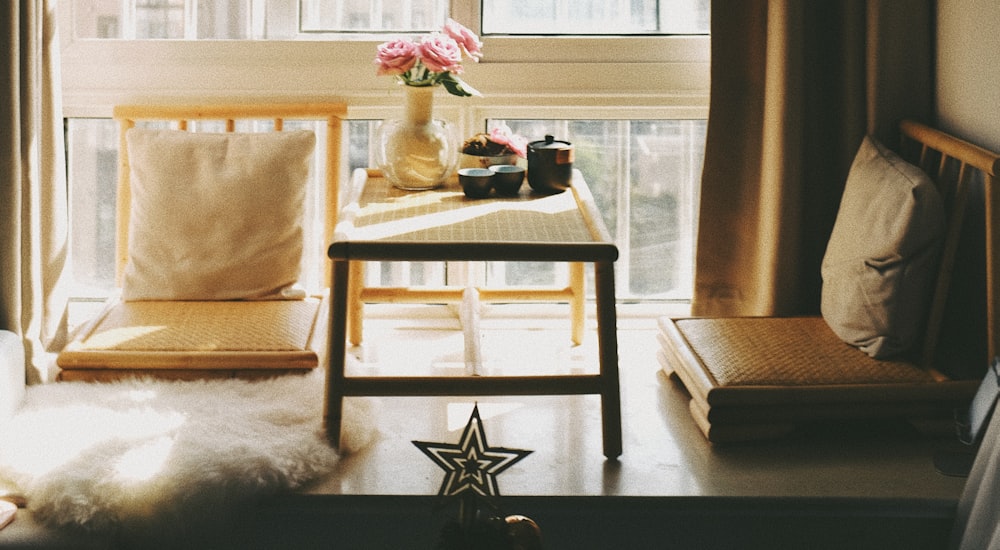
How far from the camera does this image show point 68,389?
89.4 inches

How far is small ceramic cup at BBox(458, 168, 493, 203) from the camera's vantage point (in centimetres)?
239

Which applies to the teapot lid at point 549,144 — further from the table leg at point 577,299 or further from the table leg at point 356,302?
the table leg at point 356,302

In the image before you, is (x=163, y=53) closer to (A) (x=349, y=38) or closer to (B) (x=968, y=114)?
(A) (x=349, y=38)

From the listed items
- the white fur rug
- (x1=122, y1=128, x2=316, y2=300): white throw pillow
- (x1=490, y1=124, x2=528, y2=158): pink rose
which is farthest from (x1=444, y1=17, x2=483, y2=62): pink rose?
the white fur rug

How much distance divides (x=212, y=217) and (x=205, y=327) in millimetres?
299

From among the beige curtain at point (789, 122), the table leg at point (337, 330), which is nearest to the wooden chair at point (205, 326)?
the table leg at point (337, 330)

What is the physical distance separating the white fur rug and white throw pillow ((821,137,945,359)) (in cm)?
99

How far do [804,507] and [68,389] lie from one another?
1419mm

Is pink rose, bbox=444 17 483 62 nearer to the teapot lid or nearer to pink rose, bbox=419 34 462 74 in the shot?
pink rose, bbox=419 34 462 74

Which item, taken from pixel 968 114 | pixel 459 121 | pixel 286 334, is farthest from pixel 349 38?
pixel 968 114

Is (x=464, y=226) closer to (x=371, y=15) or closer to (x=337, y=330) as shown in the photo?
(x=337, y=330)

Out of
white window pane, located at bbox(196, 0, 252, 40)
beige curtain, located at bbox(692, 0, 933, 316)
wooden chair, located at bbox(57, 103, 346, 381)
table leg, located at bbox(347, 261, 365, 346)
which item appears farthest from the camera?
white window pane, located at bbox(196, 0, 252, 40)

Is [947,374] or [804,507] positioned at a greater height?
[947,374]

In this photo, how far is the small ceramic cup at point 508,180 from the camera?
7.97 feet
